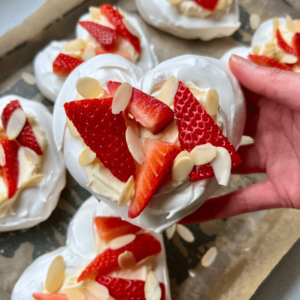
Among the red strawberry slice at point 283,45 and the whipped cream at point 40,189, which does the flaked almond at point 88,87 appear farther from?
the red strawberry slice at point 283,45

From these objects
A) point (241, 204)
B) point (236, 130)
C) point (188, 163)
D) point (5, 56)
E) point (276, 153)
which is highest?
point (5, 56)

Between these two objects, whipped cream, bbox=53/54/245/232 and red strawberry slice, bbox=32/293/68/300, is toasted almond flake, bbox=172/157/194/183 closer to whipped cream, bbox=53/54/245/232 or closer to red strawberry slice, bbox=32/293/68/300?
whipped cream, bbox=53/54/245/232

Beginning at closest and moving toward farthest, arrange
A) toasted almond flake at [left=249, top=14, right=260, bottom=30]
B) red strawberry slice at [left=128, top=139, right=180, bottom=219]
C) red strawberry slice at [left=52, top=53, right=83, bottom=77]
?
red strawberry slice at [left=128, top=139, right=180, bottom=219] < red strawberry slice at [left=52, top=53, right=83, bottom=77] < toasted almond flake at [left=249, top=14, right=260, bottom=30]

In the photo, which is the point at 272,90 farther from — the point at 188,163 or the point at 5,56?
the point at 5,56

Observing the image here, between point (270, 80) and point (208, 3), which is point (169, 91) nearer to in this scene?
point (270, 80)

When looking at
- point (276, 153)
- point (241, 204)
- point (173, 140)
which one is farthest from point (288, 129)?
point (173, 140)

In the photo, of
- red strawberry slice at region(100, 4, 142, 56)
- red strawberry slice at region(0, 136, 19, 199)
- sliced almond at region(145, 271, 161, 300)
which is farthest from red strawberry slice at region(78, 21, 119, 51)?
sliced almond at region(145, 271, 161, 300)
